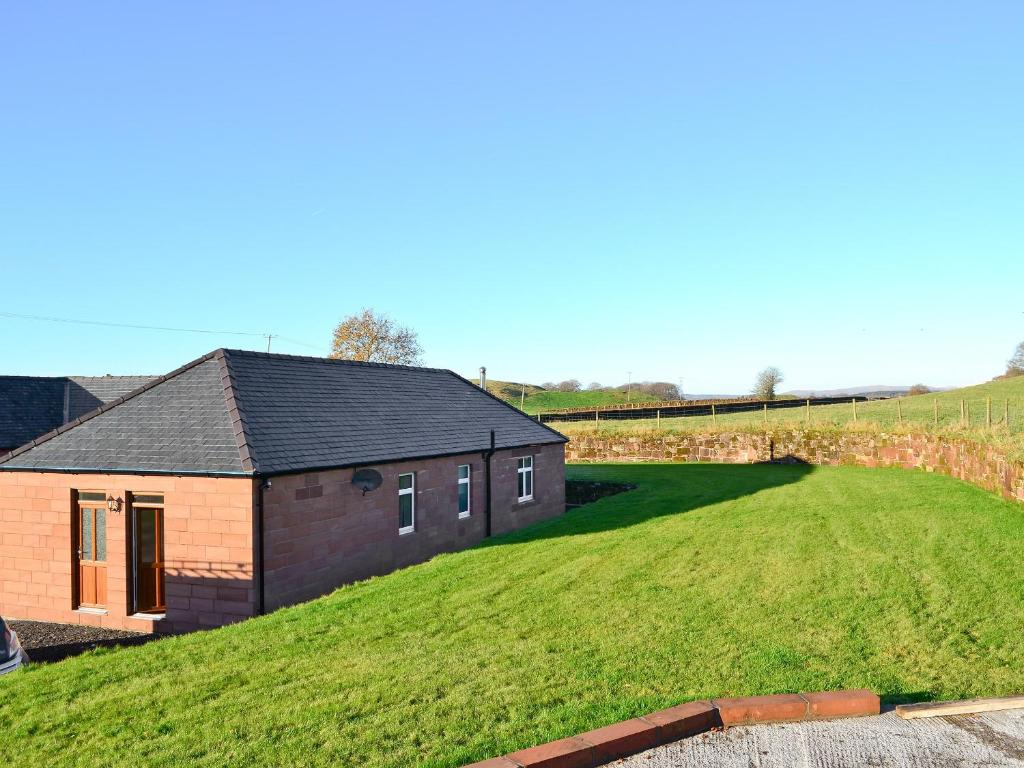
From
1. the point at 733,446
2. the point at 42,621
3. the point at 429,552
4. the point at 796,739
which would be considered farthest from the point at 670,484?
the point at 796,739

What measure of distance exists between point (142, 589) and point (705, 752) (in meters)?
12.0

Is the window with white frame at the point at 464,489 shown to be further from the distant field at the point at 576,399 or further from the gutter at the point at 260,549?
the distant field at the point at 576,399

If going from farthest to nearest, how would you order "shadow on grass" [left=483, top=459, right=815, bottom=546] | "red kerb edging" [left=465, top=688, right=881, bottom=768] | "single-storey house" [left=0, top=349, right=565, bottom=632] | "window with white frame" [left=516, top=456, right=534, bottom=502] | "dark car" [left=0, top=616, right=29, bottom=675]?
"window with white frame" [left=516, top=456, right=534, bottom=502], "shadow on grass" [left=483, top=459, right=815, bottom=546], "single-storey house" [left=0, top=349, right=565, bottom=632], "dark car" [left=0, top=616, right=29, bottom=675], "red kerb edging" [left=465, top=688, right=881, bottom=768]

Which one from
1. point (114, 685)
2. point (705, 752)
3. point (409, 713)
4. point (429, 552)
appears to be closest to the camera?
point (705, 752)

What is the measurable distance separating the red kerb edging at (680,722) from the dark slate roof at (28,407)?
31642 mm

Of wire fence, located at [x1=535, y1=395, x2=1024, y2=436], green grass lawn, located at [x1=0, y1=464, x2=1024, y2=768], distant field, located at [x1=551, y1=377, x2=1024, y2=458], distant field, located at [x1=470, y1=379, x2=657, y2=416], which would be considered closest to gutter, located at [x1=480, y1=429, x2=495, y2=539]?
green grass lawn, located at [x1=0, y1=464, x2=1024, y2=768]

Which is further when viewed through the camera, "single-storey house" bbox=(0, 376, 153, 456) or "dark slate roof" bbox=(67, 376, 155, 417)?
"dark slate roof" bbox=(67, 376, 155, 417)

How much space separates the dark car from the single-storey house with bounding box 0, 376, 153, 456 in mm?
23877

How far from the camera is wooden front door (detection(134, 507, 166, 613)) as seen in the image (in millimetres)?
14133

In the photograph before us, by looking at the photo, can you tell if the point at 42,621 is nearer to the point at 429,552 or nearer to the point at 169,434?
the point at 169,434

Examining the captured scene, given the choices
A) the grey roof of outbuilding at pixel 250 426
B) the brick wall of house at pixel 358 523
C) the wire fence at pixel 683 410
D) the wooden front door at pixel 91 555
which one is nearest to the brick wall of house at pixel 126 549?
the wooden front door at pixel 91 555

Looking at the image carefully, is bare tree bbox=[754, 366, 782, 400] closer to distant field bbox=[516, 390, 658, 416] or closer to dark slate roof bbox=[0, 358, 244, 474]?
distant field bbox=[516, 390, 658, 416]

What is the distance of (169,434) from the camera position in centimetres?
1484

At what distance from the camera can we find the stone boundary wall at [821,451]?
21547 millimetres
